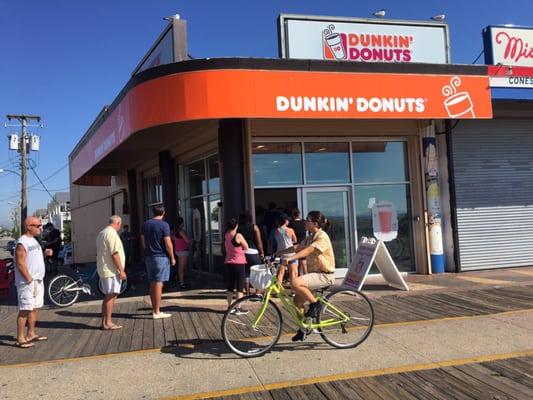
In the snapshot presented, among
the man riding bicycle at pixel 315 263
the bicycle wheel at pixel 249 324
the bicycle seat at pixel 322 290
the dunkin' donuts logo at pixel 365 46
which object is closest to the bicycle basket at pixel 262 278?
the bicycle wheel at pixel 249 324

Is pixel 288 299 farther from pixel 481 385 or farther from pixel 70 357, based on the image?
pixel 70 357

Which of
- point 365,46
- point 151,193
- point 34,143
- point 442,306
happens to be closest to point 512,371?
point 442,306

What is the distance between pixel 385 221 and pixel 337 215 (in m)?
1.14

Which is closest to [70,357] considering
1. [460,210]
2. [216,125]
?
[216,125]

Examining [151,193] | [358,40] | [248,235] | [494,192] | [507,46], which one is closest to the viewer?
[248,235]

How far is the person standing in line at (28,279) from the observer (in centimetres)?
604

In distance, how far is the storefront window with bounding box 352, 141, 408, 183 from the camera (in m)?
11.0

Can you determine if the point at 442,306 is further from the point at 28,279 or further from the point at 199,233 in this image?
the point at 199,233

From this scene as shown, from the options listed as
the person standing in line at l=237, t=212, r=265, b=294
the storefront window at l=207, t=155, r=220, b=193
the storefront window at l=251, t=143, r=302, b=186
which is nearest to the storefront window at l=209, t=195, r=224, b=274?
the storefront window at l=207, t=155, r=220, b=193

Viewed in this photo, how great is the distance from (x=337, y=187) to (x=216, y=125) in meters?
2.98

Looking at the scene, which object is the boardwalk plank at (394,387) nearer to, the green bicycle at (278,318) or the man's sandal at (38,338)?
the green bicycle at (278,318)

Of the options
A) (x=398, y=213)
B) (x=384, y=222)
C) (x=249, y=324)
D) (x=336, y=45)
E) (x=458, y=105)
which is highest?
(x=336, y=45)

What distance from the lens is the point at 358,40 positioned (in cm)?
1101

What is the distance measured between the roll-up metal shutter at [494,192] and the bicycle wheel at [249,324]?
730 cm
